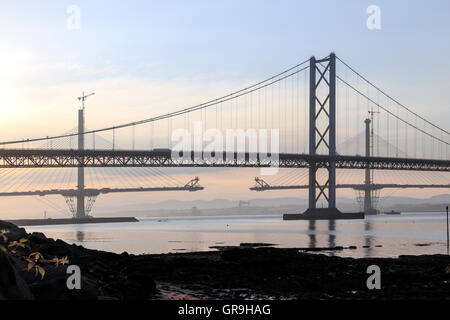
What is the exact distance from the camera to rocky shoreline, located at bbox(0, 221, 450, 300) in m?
14.3

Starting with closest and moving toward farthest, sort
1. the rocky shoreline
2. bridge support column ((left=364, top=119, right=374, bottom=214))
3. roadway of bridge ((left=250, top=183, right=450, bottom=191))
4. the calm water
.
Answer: the rocky shoreline, the calm water, roadway of bridge ((left=250, top=183, right=450, bottom=191)), bridge support column ((left=364, top=119, right=374, bottom=214))

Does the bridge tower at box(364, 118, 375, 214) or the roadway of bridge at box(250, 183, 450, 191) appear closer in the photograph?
the roadway of bridge at box(250, 183, 450, 191)

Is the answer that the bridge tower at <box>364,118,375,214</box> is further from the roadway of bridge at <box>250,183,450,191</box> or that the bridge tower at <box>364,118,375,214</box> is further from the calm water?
the calm water

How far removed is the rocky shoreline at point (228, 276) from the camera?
14289mm

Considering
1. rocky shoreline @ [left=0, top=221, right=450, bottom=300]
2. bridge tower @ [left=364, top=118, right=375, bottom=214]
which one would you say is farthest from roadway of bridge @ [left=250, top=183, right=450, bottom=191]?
rocky shoreline @ [left=0, top=221, right=450, bottom=300]

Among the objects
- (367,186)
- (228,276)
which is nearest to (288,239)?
(228,276)

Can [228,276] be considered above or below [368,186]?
below

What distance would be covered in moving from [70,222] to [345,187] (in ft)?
234

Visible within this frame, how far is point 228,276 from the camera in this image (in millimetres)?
Answer: 21391

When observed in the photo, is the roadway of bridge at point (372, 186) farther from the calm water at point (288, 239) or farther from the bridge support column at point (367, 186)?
the calm water at point (288, 239)

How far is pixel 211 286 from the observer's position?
19.0 metres

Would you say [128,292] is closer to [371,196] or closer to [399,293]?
[399,293]

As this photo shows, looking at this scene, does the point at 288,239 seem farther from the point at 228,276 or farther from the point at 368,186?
the point at 368,186
